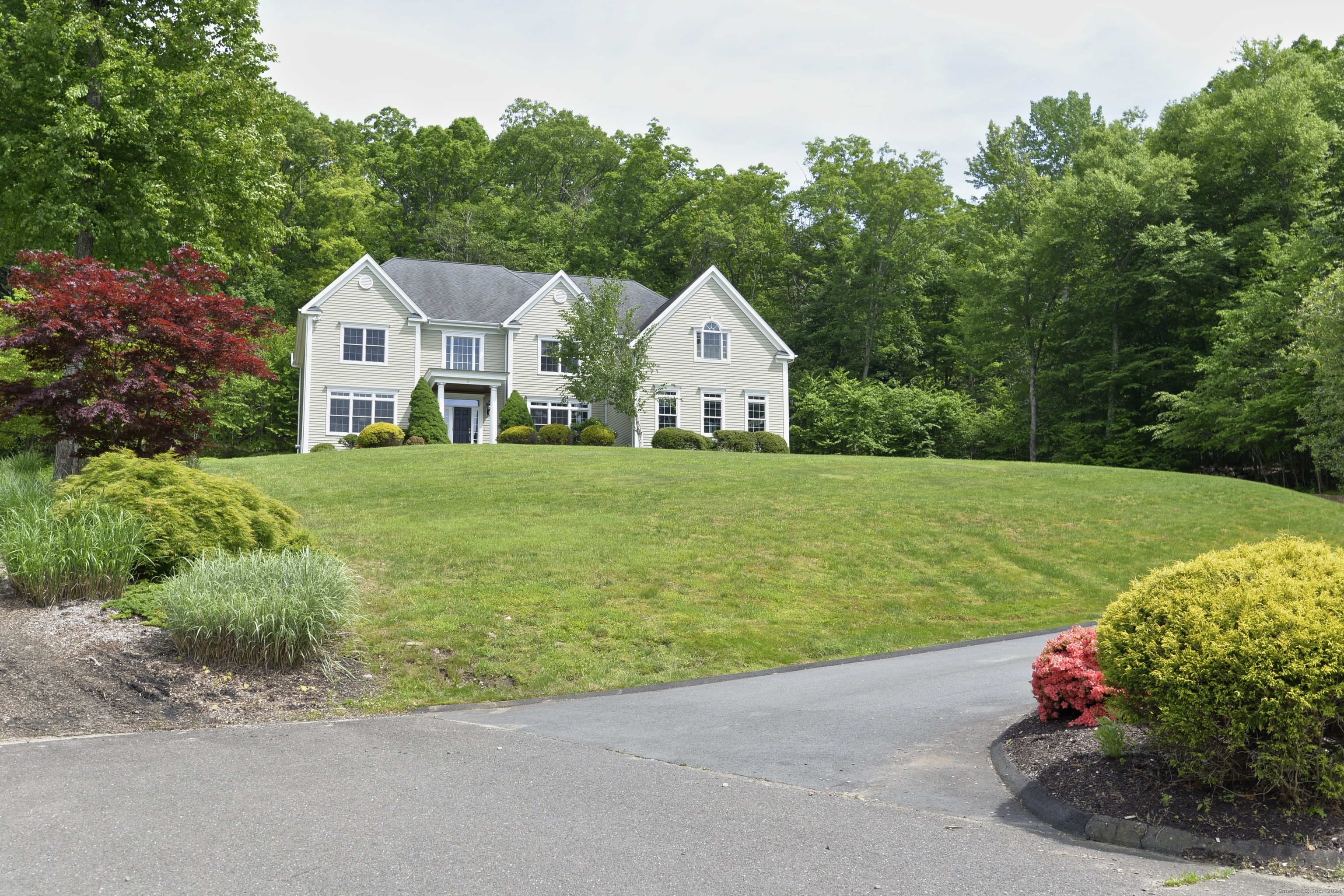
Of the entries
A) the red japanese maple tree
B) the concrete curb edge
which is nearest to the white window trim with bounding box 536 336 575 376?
the red japanese maple tree

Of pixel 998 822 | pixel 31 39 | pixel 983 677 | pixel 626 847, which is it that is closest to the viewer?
pixel 626 847

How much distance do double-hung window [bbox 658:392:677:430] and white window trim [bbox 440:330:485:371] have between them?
7.49 m

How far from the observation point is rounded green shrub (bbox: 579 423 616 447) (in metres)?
35.8

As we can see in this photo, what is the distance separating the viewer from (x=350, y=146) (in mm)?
58500

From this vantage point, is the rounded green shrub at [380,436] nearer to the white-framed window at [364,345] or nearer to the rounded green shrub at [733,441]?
the white-framed window at [364,345]

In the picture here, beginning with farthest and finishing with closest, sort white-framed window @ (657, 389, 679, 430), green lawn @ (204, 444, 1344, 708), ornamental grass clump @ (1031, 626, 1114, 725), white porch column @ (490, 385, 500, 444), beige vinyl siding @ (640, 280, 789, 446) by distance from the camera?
1. beige vinyl siding @ (640, 280, 789, 446)
2. white-framed window @ (657, 389, 679, 430)
3. white porch column @ (490, 385, 500, 444)
4. green lawn @ (204, 444, 1344, 708)
5. ornamental grass clump @ (1031, 626, 1114, 725)

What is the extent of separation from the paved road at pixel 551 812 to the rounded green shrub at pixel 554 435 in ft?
90.2

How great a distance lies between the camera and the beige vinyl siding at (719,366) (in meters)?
39.3

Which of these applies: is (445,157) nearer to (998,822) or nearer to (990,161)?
(990,161)

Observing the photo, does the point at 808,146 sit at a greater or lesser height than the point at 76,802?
greater

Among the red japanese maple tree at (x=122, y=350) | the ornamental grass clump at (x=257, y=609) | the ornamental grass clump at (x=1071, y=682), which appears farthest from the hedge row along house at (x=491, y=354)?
the ornamental grass clump at (x=1071, y=682)

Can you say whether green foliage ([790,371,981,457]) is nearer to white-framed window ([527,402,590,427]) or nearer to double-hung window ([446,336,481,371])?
white-framed window ([527,402,590,427])

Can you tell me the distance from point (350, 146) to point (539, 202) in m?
12.1

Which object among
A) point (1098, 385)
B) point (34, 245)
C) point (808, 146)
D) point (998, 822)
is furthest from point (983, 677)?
point (808, 146)
